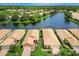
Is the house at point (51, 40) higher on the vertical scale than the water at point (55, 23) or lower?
lower

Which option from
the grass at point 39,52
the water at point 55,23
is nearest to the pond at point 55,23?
the water at point 55,23

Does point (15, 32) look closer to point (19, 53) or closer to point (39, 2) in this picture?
point (19, 53)

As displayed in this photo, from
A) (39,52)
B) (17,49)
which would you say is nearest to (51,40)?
(39,52)

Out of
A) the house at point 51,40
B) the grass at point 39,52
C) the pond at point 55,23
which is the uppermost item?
the pond at point 55,23

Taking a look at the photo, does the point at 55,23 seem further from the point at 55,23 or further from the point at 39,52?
the point at 39,52

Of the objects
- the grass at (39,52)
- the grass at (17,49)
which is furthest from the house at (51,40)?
the grass at (17,49)

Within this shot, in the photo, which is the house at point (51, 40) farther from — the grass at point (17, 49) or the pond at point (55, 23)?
the grass at point (17, 49)

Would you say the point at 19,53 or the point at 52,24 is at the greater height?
the point at 52,24

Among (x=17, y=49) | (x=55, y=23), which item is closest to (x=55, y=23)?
(x=55, y=23)

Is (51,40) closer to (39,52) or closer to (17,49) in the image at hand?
(39,52)

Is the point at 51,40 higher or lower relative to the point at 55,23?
lower

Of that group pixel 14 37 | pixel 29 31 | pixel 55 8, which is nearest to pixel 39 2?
pixel 55 8
